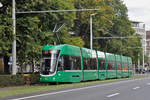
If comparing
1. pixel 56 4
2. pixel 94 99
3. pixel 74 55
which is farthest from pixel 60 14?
pixel 94 99

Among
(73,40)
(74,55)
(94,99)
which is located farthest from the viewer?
(73,40)

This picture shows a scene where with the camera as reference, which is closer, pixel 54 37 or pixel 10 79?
pixel 10 79

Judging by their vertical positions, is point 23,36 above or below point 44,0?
below

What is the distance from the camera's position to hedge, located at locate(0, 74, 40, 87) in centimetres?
2903

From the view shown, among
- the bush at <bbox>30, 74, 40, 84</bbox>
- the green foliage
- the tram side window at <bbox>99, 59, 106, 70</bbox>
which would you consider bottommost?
the bush at <bbox>30, 74, 40, 84</bbox>

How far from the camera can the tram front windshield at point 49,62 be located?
30073 mm

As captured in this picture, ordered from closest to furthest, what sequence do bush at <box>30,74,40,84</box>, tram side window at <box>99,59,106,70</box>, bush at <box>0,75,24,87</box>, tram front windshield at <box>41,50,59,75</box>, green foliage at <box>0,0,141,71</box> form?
bush at <box>0,75,24,87</box>, tram front windshield at <box>41,50,59,75</box>, green foliage at <box>0,0,141,71</box>, bush at <box>30,74,40,84</box>, tram side window at <box>99,59,106,70</box>

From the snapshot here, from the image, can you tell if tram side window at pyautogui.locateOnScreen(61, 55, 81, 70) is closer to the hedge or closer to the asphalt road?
the hedge

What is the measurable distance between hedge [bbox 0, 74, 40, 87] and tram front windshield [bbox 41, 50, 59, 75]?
6.23ft

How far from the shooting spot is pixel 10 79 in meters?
29.4

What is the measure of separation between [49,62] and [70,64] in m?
2.44

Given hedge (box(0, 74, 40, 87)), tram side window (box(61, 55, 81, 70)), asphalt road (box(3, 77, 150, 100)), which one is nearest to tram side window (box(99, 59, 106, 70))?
tram side window (box(61, 55, 81, 70))

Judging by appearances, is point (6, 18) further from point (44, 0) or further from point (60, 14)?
point (60, 14)

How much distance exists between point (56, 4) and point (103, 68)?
926 cm
